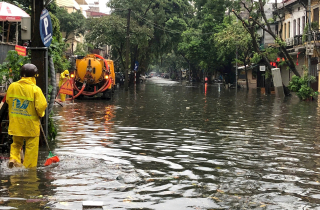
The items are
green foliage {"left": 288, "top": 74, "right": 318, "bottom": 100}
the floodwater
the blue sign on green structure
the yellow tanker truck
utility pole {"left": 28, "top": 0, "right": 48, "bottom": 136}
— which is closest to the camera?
the floodwater

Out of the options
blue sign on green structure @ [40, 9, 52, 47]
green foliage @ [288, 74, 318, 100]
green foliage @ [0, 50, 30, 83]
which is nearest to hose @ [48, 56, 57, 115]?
green foliage @ [0, 50, 30, 83]

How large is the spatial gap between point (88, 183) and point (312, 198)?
9.73 ft

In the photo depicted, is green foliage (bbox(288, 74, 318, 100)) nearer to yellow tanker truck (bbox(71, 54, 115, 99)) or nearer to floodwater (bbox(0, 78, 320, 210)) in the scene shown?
yellow tanker truck (bbox(71, 54, 115, 99))

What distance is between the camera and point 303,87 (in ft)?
98.6

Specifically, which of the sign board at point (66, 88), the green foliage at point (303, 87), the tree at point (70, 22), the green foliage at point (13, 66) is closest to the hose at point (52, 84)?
the green foliage at point (13, 66)

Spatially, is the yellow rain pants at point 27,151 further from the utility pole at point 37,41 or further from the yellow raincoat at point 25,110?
the utility pole at point 37,41

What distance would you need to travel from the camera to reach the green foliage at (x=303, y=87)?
30000mm

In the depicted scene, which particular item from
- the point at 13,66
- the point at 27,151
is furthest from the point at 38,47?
the point at 27,151

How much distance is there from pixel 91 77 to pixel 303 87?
12.2 m

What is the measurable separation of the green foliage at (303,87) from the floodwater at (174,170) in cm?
1557

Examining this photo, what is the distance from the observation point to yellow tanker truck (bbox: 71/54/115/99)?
2989 cm

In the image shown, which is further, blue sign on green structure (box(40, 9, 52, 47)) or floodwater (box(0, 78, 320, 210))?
blue sign on green structure (box(40, 9, 52, 47))

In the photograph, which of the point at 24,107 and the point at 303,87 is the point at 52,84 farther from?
the point at 303,87

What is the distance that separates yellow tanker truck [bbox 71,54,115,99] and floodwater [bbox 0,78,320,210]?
590 inches
